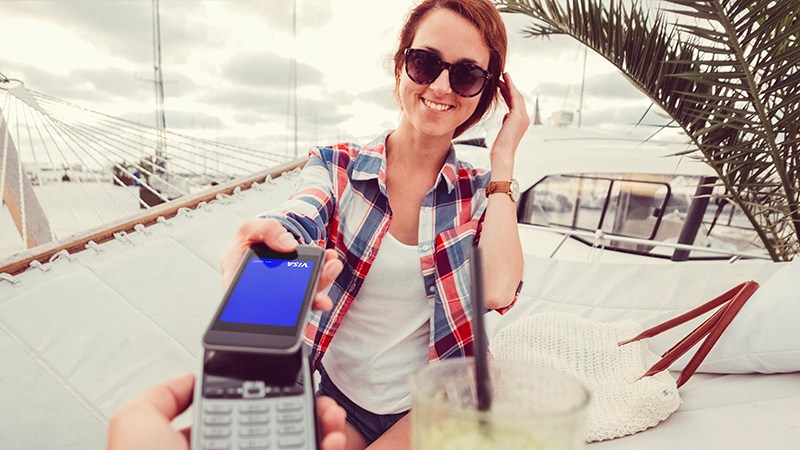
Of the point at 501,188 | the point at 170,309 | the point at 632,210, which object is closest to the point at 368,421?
the point at 501,188

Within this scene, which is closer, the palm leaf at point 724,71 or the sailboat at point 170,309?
the sailboat at point 170,309

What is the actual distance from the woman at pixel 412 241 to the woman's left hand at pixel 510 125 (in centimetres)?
4

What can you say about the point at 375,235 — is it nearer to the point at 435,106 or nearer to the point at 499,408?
the point at 435,106

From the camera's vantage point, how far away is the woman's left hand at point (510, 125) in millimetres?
1356

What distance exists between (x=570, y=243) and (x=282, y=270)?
14.3 feet

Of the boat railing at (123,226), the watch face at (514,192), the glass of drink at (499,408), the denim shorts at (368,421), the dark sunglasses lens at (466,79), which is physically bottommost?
the denim shorts at (368,421)

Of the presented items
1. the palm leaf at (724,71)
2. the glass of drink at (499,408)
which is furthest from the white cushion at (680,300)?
the glass of drink at (499,408)

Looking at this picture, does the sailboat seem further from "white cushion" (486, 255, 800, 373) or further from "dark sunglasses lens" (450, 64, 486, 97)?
"dark sunglasses lens" (450, 64, 486, 97)

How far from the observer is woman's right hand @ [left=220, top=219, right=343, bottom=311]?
2.24 feet

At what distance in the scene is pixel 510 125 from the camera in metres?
1.42

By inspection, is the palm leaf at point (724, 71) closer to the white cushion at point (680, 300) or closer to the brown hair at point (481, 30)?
the white cushion at point (680, 300)

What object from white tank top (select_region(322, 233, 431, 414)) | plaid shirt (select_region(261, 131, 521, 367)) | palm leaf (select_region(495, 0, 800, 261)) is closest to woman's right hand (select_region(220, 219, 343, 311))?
plaid shirt (select_region(261, 131, 521, 367))

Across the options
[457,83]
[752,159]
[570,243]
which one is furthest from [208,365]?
[570,243]

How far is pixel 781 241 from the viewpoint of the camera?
220 centimetres
